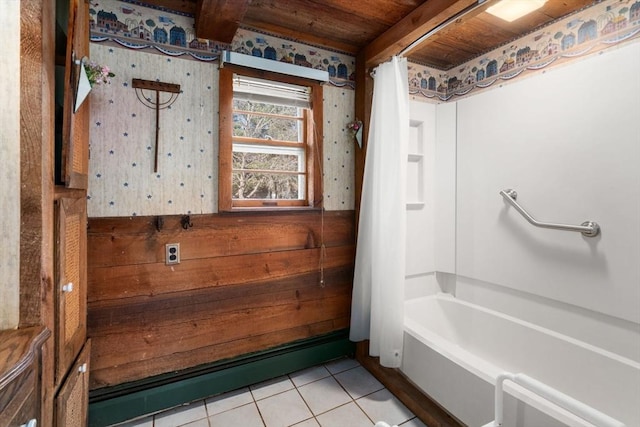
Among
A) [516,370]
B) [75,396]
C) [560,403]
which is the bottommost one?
[516,370]

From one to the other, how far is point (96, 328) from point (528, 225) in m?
2.64

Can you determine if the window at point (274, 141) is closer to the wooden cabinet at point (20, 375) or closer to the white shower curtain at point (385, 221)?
the white shower curtain at point (385, 221)

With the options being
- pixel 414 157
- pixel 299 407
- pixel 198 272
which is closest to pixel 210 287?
pixel 198 272

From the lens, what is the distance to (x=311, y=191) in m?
2.09

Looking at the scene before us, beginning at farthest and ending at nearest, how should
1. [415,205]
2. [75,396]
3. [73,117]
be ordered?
[415,205] < [75,396] < [73,117]

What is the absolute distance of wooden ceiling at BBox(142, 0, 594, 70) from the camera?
1546mm

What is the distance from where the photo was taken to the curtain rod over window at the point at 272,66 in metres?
1.73

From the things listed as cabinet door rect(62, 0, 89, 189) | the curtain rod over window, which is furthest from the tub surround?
cabinet door rect(62, 0, 89, 189)

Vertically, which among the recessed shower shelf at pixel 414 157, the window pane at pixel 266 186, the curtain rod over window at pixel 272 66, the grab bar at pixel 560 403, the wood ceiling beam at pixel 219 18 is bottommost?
the grab bar at pixel 560 403

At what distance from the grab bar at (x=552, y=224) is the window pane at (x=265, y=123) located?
60.0 inches

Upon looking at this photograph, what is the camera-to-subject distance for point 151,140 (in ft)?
5.30

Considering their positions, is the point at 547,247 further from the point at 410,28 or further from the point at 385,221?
the point at 410,28

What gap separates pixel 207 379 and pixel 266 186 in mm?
1265

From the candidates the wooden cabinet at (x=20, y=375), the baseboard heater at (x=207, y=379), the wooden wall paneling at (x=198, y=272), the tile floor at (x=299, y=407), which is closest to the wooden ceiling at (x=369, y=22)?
the wooden wall paneling at (x=198, y=272)
